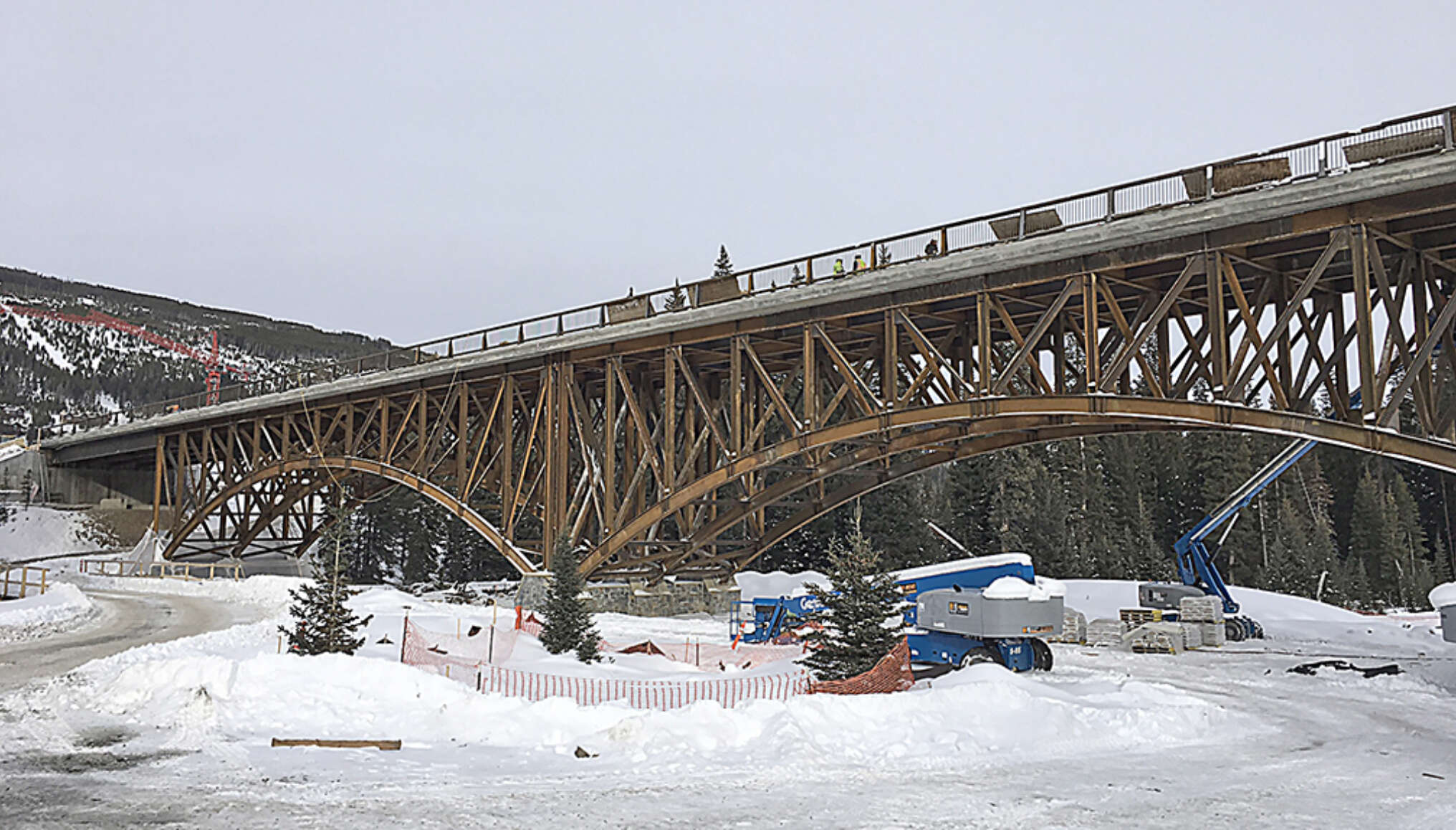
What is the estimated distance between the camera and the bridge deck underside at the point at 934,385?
2028 cm

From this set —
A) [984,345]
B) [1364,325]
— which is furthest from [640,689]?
[1364,325]

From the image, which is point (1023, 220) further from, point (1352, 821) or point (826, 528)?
point (826, 528)

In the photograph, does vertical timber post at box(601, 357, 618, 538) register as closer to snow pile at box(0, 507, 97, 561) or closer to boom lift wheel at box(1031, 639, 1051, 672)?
boom lift wheel at box(1031, 639, 1051, 672)

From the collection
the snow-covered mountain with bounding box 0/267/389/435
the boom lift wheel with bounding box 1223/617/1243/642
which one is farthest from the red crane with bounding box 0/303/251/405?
the boom lift wheel with bounding box 1223/617/1243/642

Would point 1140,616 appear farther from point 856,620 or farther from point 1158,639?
point 856,620

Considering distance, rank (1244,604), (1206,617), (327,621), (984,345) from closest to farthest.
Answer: (327,621) < (984,345) < (1206,617) < (1244,604)

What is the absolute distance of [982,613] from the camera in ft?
71.2

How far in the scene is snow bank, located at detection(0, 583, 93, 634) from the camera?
90.6 feet

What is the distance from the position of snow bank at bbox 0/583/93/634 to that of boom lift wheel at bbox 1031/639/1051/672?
24.2 metres

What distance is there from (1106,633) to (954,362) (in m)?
8.83

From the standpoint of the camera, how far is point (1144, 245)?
22.9 m

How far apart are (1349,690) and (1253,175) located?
10.2m

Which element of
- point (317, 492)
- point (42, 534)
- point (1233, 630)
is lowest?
point (1233, 630)

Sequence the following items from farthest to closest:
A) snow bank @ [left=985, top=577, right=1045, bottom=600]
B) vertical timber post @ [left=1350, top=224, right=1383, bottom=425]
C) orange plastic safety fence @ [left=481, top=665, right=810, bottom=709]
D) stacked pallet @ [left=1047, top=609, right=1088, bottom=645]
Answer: stacked pallet @ [left=1047, top=609, right=1088, bottom=645], snow bank @ [left=985, top=577, right=1045, bottom=600], vertical timber post @ [left=1350, top=224, right=1383, bottom=425], orange plastic safety fence @ [left=481, top=665, right=810, bottom=709]
